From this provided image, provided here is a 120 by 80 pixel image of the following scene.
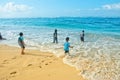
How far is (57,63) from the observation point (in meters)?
11.3

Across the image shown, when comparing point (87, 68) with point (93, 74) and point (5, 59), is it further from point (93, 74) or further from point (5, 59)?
point (5, 59)

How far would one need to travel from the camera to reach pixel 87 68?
392 inches

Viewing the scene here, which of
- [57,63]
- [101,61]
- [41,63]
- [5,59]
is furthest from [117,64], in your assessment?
[5,59]

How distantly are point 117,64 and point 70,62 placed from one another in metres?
2.65

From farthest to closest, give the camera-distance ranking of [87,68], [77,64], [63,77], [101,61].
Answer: [101,61], [77,64], [87,68], [63,77]

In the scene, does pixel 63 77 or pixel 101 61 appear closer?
pixel 63 77

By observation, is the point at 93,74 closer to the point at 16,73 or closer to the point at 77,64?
the point at 77,64

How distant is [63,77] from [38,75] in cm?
115

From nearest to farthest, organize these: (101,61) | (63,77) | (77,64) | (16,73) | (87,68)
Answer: (63,77), (16,73), (87,68), (77,64), (101,61)

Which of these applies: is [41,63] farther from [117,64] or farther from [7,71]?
[117,64]

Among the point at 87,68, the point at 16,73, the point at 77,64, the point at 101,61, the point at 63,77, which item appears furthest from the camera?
the point at 101,61

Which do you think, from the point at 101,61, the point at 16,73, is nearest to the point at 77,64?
the point at 101,61

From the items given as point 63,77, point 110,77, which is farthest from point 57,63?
point 110,77

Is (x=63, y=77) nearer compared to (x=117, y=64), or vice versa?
(x=63, y=77)
